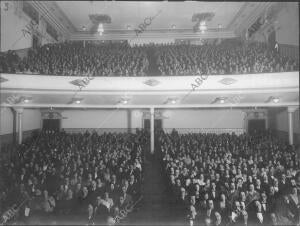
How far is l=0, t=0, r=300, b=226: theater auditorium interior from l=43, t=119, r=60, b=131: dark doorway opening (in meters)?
0.07

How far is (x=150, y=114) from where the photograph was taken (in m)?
14.6

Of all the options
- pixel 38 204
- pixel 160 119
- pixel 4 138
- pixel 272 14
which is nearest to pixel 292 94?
pixel 272 14

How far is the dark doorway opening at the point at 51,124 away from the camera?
1387cm

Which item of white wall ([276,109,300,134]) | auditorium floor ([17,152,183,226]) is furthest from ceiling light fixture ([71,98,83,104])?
white wall ([276,109,300,134])

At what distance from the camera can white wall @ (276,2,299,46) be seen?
13.2 meters

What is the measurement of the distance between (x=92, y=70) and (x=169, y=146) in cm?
484

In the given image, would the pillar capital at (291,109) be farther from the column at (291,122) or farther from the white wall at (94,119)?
the white wall at (94,119)

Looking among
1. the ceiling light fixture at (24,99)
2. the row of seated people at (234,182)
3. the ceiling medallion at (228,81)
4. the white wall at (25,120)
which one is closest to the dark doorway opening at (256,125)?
the row of seated people at (234,182)

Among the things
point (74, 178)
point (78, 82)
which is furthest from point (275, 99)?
point (74, 178)

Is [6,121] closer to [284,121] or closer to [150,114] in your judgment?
[150,114]

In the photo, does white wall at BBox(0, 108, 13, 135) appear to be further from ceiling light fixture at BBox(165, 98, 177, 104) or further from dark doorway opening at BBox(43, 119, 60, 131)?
ceiling light fixture at BBox(165, 98, 177, 104)

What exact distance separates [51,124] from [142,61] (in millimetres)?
5345

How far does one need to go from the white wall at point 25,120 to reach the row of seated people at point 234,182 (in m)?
6.08

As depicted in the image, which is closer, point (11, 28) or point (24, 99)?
point (24, 99)
